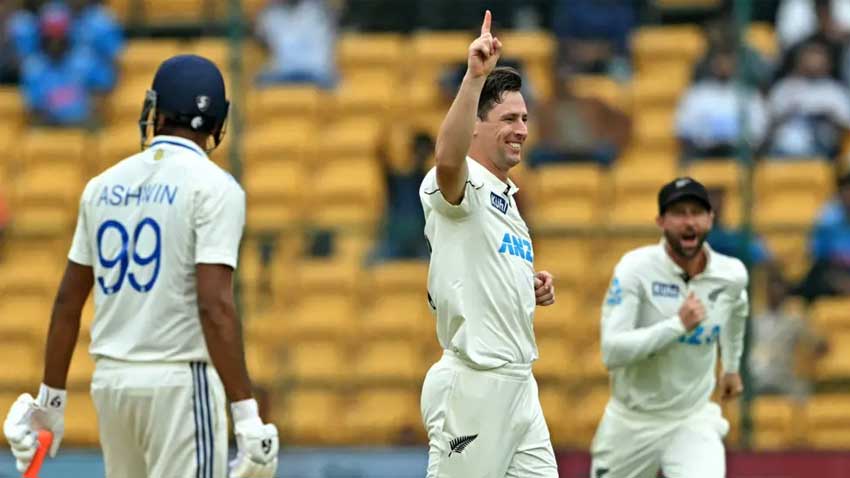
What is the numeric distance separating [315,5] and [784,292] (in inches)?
189

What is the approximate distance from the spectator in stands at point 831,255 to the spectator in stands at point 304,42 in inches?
171

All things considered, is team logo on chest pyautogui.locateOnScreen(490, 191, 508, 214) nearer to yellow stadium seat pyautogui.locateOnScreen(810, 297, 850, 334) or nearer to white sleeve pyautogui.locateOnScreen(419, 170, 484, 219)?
white sleeve pyautogui.locateOnScreen(419, 170, 484, 219)

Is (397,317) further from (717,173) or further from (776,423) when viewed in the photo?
(776,423)

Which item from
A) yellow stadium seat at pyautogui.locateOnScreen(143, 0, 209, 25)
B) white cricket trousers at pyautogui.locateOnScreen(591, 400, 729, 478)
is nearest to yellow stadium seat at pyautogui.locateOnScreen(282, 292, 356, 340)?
yellow stadium seat at pyautogui.locateOnScreen(143, 0, 209, 25)

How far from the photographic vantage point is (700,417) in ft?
28.3

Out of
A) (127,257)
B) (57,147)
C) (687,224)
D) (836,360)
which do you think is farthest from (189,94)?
(57,147)

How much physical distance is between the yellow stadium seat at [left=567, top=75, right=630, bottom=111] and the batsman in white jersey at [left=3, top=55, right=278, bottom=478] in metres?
7.14

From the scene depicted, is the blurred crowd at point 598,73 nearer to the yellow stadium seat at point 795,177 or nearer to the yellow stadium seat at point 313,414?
the yellow stadium seat at point 795,177

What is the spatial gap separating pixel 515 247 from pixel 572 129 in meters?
6.45

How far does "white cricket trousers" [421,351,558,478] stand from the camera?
6.86 m

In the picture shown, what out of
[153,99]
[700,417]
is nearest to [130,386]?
[153,99]

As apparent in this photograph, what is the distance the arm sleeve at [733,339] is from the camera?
892 cm

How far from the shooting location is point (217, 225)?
6.42 meters

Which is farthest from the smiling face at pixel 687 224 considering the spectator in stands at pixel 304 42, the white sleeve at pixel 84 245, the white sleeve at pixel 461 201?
the spectator in stands at pixel 304 42
